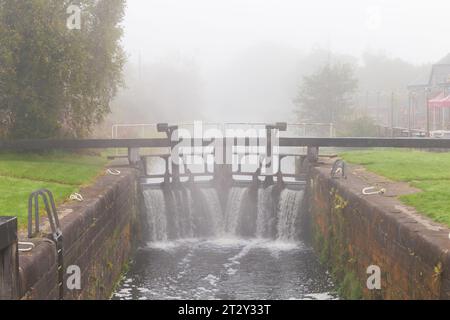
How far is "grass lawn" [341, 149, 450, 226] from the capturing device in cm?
1099

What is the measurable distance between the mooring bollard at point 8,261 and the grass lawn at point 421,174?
6.75m

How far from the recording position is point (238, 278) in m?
14.8

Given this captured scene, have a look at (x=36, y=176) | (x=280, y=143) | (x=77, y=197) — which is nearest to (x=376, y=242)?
(x=77, y=197)

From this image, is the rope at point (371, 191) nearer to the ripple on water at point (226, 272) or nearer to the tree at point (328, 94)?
the ripple on water at point (226, 272)

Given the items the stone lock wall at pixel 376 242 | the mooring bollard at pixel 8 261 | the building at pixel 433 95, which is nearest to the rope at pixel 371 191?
the stone lock wall at pixel 376 242

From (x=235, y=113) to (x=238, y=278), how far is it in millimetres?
115091

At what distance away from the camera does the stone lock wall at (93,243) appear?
7.70 meters

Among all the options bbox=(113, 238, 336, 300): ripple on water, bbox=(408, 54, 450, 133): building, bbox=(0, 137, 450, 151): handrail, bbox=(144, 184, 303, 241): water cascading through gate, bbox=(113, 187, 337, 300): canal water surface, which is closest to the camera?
bbox=(113, 238, 336, 300): ripple on water

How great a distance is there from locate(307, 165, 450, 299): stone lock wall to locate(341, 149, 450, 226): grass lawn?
382 millimetres

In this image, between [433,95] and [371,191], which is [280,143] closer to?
[371,191]

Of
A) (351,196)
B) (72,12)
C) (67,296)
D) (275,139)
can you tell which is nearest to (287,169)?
(275,139)

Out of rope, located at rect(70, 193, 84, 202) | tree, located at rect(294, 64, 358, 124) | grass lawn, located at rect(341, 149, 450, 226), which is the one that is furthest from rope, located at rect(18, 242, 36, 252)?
tree, located at rect(294, 64, 358, 124)

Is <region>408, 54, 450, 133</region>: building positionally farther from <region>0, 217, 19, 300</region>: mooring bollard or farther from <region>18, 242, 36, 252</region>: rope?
<region>0, 217, 19, 300</region>: mooring bollard

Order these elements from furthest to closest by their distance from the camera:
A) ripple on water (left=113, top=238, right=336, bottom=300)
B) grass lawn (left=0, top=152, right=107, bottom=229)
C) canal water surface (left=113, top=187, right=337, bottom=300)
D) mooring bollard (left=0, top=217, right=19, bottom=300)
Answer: canal water surface (left=113, top=187, right=337, bottom=300), ripple on water (left=113, top=238, right=336, bottom=300), grass lawn (left=0, top=152, right=107, bottom=229), mooring bollard (left=0, top=217, right=19, bottom=300)
